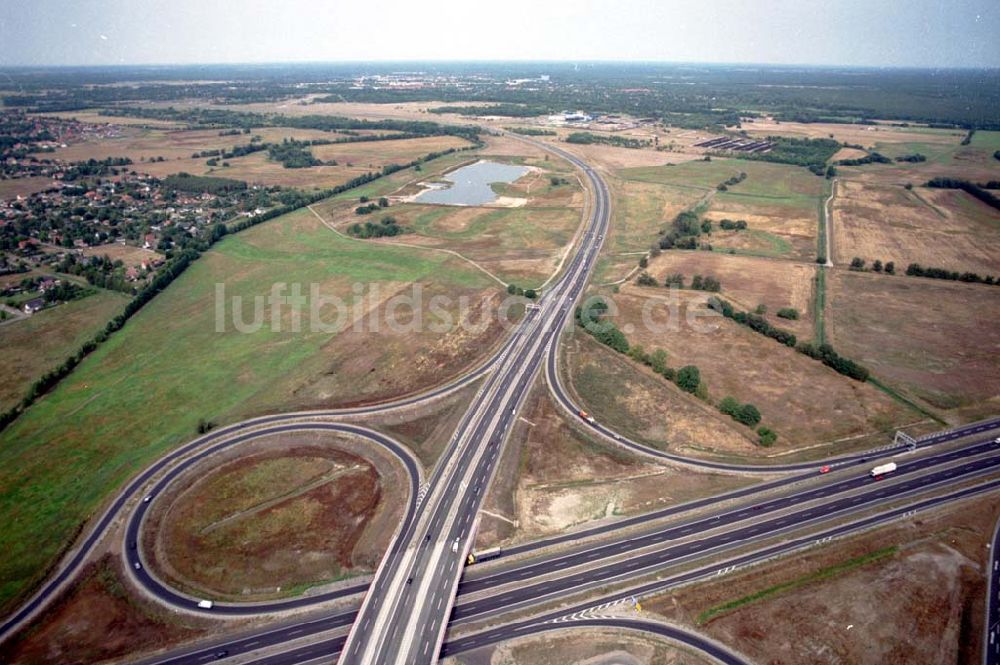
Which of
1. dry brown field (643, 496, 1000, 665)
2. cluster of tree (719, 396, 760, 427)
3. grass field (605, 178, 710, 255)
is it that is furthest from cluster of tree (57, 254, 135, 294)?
dry brown field (643, 496, 1000, 665)

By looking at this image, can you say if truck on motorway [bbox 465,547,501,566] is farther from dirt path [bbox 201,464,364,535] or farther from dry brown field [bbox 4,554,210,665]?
dry brown field [bbox 4,554,210,665]

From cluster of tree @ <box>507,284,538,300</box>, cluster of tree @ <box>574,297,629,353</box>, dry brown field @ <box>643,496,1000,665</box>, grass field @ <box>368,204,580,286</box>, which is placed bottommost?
dry brown field @ <box>643,496,1000,665</box>

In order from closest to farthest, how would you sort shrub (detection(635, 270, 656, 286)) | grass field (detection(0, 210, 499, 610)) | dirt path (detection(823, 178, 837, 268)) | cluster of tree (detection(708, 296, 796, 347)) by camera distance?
grass field (detection(0, 210, 499, 610)) → cluster of tree (detection(708, 296, 796, 347)) → shrub (detection(635, 270, 656, 286)) → dirt path (detection(823, 178, 837, 268))

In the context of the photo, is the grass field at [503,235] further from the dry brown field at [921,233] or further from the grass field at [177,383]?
the dry brown field at [921,233]

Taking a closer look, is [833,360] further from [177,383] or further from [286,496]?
[177,383]

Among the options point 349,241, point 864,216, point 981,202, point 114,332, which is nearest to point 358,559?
point 114,332

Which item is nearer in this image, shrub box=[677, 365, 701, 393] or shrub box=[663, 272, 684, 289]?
shrub box=[677, 365, 701, 393]

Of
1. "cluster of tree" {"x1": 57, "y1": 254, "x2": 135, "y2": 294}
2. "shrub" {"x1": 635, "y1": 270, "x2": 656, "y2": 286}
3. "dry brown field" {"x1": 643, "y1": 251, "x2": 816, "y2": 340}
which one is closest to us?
"dry brown field" {"x1": 643, "y1": 251, "x2": 816, "y2": 340}
